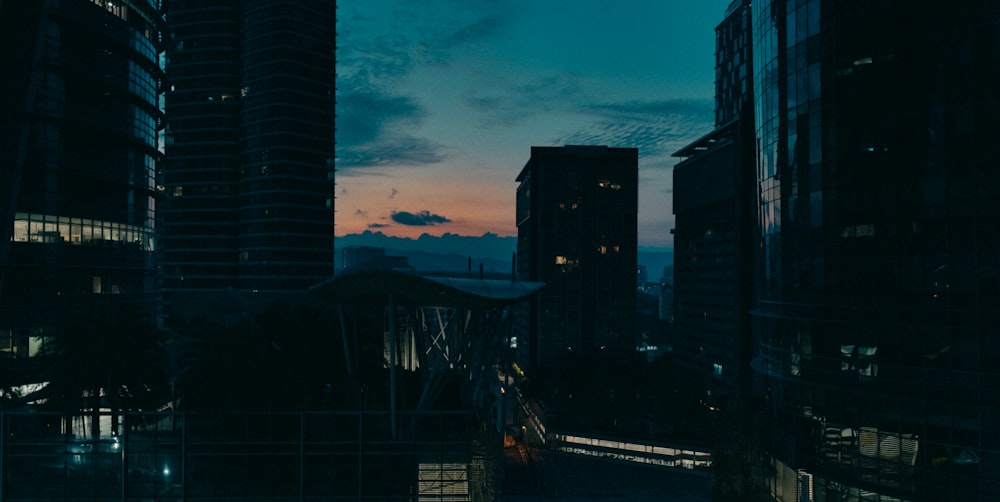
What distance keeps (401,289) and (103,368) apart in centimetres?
1836

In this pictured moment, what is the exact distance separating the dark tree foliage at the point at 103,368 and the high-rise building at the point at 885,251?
4110cm

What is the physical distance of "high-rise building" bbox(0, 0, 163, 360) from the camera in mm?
41906

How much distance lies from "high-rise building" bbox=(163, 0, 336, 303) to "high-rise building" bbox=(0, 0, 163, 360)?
3634 centimetres

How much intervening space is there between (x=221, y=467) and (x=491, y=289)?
18908 millimetres

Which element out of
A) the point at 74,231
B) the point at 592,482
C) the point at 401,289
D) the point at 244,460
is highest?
the point at 74,231

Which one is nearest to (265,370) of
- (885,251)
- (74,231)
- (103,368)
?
(103,368)

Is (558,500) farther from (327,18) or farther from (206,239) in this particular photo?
(327,18)

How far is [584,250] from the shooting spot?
118 metres

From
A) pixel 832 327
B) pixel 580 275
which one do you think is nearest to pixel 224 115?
pixel 580 275

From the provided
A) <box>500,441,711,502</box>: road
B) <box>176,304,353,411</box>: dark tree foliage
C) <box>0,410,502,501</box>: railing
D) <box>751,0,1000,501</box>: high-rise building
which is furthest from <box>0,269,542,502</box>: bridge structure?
<box>751,0,1000,501</box>: high-rise building

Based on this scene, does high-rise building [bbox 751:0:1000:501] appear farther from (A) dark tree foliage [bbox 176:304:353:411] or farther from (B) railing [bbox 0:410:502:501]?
(A) dark tree foliage [bbox 176:304:353:411]

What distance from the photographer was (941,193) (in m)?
29.5

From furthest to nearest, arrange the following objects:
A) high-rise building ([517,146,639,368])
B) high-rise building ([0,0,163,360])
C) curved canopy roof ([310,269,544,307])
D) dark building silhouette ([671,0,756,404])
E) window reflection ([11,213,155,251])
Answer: high-rise building ([517,146,639,368]) → dark building silhouette ([671,0,756,404]) → window reflection ([11,213,155,251]) → high-rise building ([0,0,163,360]) → curved canopy roof ([310,269,544,307])

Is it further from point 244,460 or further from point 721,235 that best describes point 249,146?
point 721,235
